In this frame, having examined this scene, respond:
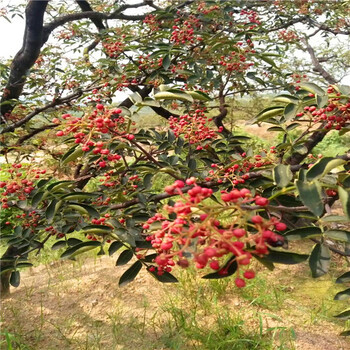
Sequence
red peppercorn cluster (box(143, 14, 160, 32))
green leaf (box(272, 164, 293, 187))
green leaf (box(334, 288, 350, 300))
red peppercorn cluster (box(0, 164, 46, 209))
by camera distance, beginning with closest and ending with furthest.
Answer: green leaf (box(272, 164, 293, 187))
green leaf (box(334, 288, 350, 300))
red peppercorn cluster (box(0, 164, 46, 209))
red peppercorn cluster (box(143, 14, 160, 32))

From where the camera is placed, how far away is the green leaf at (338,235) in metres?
0.83

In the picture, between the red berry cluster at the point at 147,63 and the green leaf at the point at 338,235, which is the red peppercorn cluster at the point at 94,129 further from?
the red berry cluster at the point at 147,63

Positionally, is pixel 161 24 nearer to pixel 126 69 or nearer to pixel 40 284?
pixel 126 69

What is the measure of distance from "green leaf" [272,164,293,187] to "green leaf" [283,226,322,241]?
16 cm

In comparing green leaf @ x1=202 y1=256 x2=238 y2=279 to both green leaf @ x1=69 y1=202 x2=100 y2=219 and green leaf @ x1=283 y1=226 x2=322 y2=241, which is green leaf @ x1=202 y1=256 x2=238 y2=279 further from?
green leaf @ x1=69 y1=202 x2=100 y2=219

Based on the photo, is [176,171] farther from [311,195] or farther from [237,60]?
[237,60]

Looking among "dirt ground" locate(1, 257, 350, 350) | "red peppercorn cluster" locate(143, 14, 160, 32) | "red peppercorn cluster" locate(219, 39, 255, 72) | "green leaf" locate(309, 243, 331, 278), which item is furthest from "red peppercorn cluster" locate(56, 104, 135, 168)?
"red peppercorn cluster" locate(143, 14, 160, 32)

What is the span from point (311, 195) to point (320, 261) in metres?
0.23

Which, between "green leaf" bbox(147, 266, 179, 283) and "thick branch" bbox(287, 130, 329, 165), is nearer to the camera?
"green leaf" bbox(147, 266, 179, 283)

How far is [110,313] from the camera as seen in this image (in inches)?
106

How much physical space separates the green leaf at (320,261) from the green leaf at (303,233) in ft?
0.15

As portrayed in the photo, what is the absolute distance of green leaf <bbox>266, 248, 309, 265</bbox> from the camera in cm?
78

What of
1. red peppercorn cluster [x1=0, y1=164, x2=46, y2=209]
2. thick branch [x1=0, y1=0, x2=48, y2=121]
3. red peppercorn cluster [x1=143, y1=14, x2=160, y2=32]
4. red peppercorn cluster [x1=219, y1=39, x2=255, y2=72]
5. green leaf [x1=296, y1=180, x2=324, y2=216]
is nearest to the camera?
green leaf [x1=296, y1=180, x2=324, y2=216]

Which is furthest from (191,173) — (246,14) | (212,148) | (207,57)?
(246,14)
